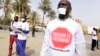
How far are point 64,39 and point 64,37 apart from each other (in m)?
0.03

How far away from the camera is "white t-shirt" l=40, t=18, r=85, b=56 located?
4.37 metres

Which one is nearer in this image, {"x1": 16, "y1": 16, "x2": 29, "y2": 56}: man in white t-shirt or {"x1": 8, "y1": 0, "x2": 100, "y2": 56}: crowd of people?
{"x1": 8, "y1": 0, "x2": 100, "y2": 56}: crowd of people

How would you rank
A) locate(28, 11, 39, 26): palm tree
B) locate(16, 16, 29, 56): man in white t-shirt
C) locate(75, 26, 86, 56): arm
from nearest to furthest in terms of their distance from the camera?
1. locate(75, 26, 86, 56): arm
2. locate(16, 16, 29, 56): man in white t-shirt
3. locate(28, 11, 39, 26): palm tree

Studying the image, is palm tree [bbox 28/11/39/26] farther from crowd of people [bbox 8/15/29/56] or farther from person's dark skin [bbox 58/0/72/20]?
person's dark skin [bbox 58/0/72/20]

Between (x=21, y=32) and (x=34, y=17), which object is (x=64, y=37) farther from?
(x=34, y=17)

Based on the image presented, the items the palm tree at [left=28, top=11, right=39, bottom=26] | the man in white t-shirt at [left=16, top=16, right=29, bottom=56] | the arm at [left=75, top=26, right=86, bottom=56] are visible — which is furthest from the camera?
the palm tree at [left=28, top=11, right=39, bottom=26]

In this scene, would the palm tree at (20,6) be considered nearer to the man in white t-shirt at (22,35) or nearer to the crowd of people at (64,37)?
the man in white t-shirt at (22,35)

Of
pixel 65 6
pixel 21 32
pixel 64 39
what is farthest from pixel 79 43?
pixel 21 32

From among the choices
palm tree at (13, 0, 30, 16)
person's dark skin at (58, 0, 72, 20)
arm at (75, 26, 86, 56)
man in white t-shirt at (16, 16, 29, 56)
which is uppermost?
person's dark skin at (58, 0, 72, 20)

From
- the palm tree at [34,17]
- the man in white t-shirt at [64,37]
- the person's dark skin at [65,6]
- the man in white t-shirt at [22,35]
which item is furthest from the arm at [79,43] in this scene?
the palm tree at [34,17]

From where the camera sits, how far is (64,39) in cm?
444

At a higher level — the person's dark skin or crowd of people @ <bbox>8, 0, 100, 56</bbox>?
the person's dark skin

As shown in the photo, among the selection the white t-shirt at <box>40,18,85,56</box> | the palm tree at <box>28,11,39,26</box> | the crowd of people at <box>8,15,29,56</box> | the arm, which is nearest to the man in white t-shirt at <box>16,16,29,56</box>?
the crowd of people at <box>8,15,29,56</box>

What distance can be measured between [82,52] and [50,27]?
0.61 m
